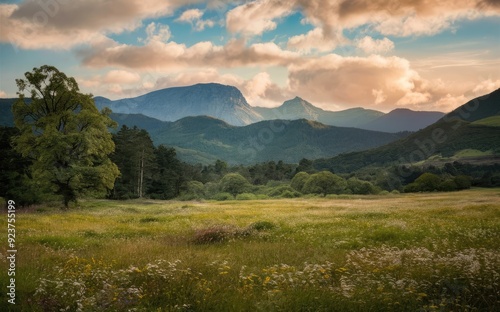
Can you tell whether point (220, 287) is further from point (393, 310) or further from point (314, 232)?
point (314, 232)

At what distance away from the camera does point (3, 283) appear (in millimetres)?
8273

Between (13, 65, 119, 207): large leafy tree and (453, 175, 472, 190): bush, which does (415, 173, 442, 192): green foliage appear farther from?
(13, 65, 119, 207): large leafy tree

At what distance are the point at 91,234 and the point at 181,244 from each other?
23.1ft

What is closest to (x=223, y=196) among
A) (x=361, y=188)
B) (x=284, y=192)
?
(x=284, y=192)

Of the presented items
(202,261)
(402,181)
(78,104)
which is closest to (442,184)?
(402,181)

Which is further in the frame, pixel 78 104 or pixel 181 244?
pixel 78 104

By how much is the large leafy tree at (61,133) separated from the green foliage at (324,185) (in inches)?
3019

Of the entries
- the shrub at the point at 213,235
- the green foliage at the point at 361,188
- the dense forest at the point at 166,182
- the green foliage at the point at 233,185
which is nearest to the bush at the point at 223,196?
the dense forest at the point at 166,182

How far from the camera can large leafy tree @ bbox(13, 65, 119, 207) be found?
118 ft

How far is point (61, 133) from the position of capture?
36094mm

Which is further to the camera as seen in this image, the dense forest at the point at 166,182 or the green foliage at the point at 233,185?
the green foliage at the point at 233,185

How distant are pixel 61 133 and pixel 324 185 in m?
84.5

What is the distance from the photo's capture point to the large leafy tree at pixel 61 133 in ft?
118

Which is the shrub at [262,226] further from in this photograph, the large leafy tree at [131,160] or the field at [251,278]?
the large leafy tree at [131,160]
